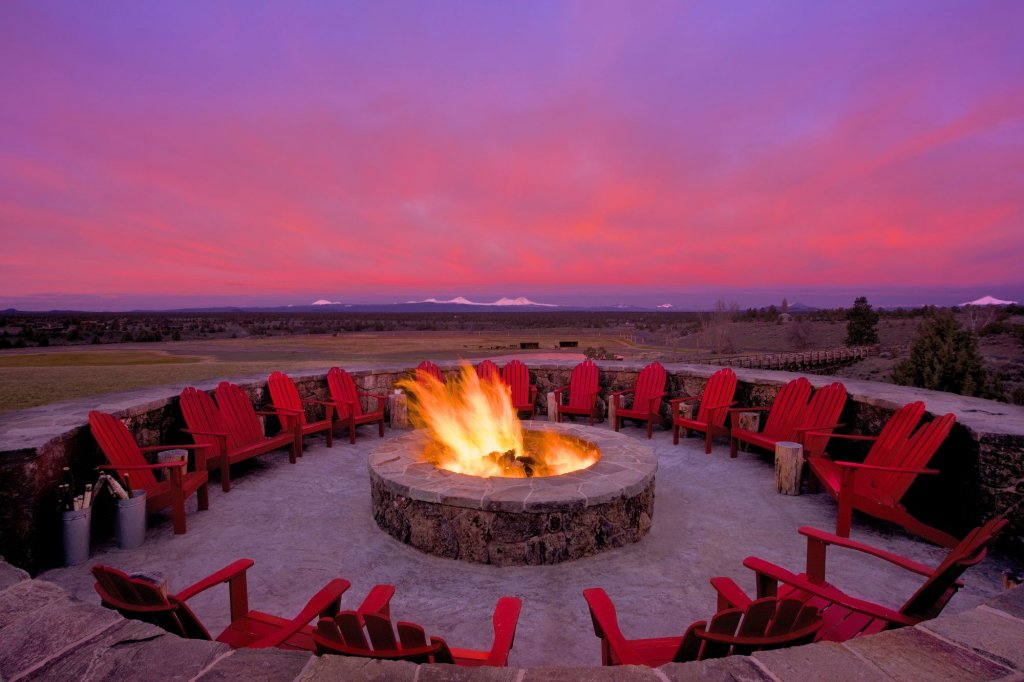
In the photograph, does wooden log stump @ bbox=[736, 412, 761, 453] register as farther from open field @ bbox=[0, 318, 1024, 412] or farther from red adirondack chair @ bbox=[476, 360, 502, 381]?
open field @ bbox=[0, 318, 1024, 412]

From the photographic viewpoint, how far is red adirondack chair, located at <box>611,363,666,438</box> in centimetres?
753

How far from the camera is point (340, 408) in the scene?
749cm

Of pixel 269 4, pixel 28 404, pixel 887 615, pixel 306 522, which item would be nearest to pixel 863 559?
pixel 887 615

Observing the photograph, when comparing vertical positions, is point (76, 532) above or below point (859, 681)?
below

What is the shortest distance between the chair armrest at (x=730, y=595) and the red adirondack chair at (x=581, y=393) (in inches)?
210

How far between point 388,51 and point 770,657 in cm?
1032

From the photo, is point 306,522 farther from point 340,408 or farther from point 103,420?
point 340,408

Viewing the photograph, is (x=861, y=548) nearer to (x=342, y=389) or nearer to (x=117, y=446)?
(x=117, y=446)

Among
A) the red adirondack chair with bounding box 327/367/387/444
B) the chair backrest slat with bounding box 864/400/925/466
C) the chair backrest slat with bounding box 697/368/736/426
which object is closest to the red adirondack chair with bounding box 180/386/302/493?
the red adirondack chair with bounding box 327/367/387/444

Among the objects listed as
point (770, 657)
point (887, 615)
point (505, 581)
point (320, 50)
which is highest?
point (320, 50)

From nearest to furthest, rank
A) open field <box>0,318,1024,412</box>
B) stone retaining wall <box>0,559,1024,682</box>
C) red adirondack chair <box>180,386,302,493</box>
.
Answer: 1. stone retaining wall <box>0,559,1024,682</box>
2. red adirondack chair <box>180,386,302,493</box>
3. open field <box>0,318,1024,412</box>

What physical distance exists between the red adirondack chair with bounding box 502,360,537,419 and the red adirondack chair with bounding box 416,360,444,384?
1080 mm

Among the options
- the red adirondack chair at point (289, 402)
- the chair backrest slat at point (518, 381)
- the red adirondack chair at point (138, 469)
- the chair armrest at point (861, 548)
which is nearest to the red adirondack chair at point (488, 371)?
the chair backrest slat at point (518, 381)

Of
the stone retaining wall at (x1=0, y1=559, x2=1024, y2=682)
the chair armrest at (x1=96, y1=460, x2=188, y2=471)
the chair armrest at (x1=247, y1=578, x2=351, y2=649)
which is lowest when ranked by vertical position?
the chair armrest at (x1=247, y1=578, x2=351, y2=649)
